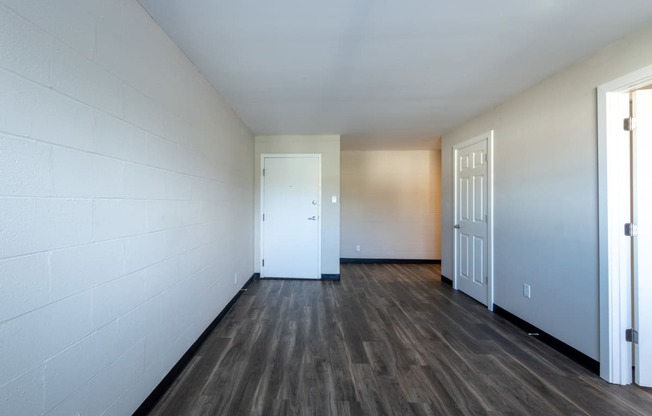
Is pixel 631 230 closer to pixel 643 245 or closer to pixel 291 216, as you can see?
pixel 643 245

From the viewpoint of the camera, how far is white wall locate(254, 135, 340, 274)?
423 centimetres

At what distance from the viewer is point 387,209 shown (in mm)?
5473

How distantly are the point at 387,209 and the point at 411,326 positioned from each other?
308 cm

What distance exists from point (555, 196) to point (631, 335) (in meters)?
1.05

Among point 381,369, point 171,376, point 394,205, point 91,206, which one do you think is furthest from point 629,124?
point 394,205

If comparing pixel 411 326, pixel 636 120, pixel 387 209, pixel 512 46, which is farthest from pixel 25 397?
pixel 387 209

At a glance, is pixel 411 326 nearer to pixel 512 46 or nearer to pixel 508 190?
pixel 508 190

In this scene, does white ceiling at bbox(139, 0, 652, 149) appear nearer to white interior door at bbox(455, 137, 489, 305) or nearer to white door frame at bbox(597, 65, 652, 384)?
white door frame at bbox(597, 65, 652, 384)

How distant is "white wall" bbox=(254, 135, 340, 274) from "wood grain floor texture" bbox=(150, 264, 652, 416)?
119cm

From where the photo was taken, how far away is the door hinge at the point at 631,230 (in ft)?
5.85

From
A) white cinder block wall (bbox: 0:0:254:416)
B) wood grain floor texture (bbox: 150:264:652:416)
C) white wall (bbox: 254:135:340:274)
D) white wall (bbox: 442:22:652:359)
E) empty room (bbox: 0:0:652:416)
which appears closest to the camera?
white cinder block wall (bbox: 0:0:254:416)

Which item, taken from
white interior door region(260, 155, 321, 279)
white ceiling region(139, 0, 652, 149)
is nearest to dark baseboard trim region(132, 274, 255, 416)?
white interior door region(260, 155, 321, 279)

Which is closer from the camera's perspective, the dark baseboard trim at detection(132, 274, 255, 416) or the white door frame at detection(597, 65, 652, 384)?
the dark baseboard trim at detection(132, 274, 255, 416)

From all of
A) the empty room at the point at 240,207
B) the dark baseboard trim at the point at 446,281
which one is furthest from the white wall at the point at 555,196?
the dark baseboard trim at the point at 446,281
